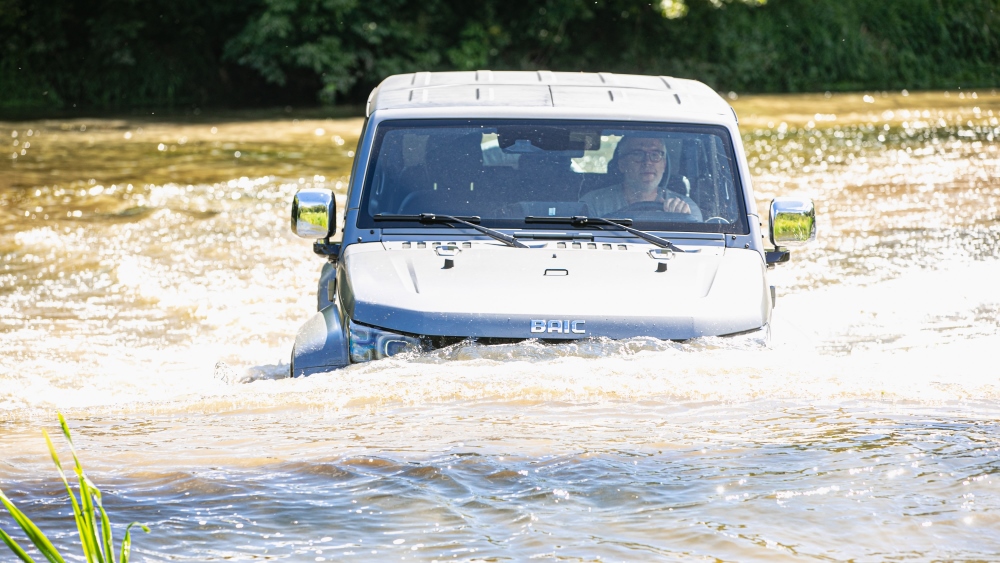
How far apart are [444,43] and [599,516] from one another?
2368 cm

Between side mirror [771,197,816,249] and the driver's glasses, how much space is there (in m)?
0.54

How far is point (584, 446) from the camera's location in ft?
14.1

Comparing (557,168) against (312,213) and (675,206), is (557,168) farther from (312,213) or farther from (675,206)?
(312,213)

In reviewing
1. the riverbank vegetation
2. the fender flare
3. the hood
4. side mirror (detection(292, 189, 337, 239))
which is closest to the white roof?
side mirror (detection(292, 189, 337, 239))

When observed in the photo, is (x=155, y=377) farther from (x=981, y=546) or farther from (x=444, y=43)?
(x=444, y=43)

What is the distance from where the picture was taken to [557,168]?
218 inches

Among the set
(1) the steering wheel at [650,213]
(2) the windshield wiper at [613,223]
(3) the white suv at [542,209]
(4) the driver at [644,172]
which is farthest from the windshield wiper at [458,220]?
(4) the driver at [644,172]

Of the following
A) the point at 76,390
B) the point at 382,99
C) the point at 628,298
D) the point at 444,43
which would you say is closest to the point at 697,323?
the point at 628,298

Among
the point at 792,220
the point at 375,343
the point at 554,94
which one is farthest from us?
the point at 554,94

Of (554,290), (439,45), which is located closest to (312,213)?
(554,290)

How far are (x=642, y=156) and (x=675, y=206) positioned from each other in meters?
0.26

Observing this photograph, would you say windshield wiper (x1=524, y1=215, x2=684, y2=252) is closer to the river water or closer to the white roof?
the white roof

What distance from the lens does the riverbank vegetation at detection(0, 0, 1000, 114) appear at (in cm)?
2522

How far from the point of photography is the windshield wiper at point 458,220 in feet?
17.1
